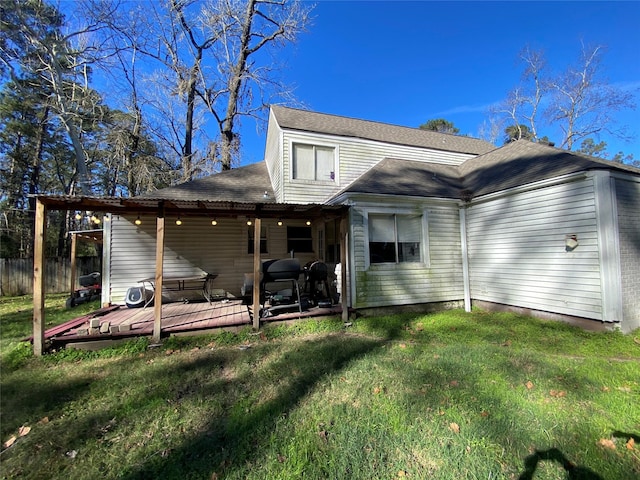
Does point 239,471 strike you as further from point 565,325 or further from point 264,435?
point 565,325

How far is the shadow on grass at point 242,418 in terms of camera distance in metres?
2.28

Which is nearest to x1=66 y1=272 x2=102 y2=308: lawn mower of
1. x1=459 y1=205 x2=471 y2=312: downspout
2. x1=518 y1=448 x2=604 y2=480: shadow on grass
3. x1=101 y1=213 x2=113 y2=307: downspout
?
x1=101 y1=213 x2=113 y2=307: downspout

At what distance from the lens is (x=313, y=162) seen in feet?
30.0

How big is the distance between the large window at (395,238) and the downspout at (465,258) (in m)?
1.35

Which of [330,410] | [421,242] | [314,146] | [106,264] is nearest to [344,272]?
[421,242]

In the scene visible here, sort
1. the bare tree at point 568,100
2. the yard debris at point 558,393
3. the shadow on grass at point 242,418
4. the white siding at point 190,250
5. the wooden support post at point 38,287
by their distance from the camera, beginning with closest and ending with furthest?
the shadow on grass at point 242,418
the yard debris at point 558,393
the wooden support post at point 38,287
the white siding at point 190,250
the bare tree at point 568,100

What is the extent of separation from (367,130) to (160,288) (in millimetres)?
8782

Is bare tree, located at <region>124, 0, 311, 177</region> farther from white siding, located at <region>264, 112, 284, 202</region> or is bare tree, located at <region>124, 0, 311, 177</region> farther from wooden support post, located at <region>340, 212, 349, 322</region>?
wooden support post, located at <region>340, 212, 349, 322</region>

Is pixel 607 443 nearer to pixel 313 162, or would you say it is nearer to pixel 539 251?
pixel 539 251

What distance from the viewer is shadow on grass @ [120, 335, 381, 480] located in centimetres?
228

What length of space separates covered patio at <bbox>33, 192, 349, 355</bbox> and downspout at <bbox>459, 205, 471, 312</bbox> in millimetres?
3698

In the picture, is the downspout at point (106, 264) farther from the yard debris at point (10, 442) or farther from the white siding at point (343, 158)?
the yard debris at point (10, 442)

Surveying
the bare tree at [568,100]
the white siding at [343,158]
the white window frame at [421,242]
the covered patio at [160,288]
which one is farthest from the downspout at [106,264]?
the bare tree at [568,100]

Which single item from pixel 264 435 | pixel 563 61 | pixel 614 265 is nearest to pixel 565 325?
pixel 614 265
